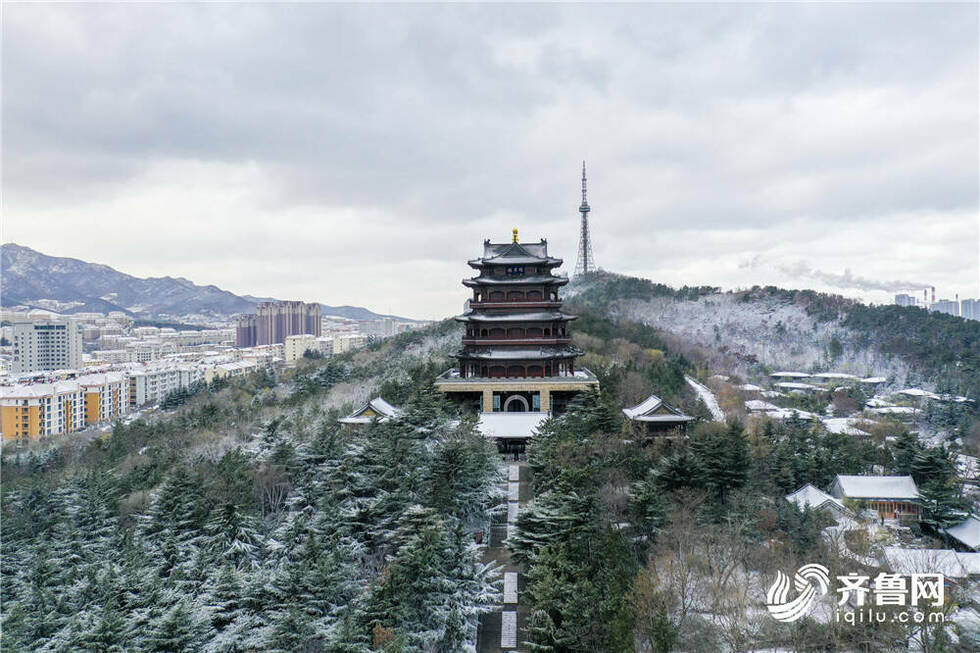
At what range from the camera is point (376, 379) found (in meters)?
54.8

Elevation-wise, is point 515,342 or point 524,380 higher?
point 515,342

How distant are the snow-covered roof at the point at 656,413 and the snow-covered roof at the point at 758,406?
89.4 feet

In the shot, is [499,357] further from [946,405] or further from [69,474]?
[946,405]

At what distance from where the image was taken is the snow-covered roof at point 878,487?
29969mm

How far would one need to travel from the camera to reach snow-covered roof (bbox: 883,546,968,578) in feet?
60.6

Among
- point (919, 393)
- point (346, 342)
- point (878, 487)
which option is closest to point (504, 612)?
point (878, 487)

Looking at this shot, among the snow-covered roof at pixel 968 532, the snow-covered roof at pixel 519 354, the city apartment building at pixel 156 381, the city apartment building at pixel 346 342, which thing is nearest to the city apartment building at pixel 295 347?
the city apartment building at pixel 346 342

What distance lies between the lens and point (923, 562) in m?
19.1

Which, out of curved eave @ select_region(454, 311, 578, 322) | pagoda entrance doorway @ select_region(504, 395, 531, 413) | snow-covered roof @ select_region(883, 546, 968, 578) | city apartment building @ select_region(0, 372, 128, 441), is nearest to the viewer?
snow-covered roof @ select_region(883, 546, 968, 578)

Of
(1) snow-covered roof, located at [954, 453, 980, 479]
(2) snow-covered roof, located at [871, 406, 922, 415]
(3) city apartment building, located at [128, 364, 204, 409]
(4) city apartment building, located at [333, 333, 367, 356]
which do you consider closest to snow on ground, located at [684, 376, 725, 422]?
(1) snow-covered roof, located at [954, 453, 980, 479]

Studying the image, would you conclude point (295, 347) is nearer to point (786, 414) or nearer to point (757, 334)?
point (757, 334)

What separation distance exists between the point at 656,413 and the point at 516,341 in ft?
29.9

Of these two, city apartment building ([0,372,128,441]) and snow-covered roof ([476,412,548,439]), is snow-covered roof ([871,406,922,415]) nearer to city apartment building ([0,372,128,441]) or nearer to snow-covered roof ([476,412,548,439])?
snow-covered roof ([476,412,548,439])

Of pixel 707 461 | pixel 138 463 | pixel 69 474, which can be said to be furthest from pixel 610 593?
pixel 69 474
